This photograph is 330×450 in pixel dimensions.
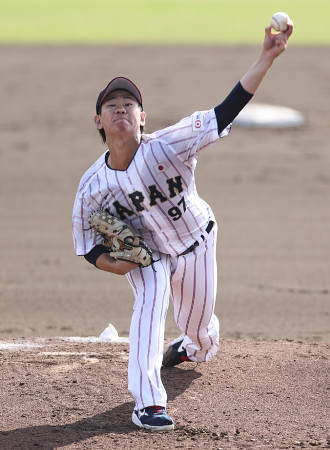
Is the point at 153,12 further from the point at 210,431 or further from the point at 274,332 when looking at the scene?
the point at 210,431

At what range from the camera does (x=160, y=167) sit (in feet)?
Answer: 12.2

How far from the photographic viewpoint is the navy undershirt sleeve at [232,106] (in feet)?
11.6

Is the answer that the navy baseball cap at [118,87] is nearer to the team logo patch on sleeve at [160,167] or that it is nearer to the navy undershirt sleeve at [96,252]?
the team logo patch on sleeve at [160,167]

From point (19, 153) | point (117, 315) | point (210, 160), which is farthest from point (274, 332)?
point (19, 153)

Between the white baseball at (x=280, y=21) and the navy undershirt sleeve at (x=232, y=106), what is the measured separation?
29 centimetres

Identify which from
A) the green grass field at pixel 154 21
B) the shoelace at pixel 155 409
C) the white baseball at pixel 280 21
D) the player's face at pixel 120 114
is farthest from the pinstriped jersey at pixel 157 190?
the green grass field at pixel 154 21

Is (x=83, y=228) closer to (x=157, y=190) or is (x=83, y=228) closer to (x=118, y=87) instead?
(x=157, y=190)

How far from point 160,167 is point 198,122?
0.88ft

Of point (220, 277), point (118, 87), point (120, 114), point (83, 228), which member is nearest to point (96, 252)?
point (83, 228)

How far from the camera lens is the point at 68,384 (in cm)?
416

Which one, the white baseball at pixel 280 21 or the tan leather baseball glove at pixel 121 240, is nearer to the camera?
the white baseball at pixel 280 21

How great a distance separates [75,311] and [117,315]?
1.06ft

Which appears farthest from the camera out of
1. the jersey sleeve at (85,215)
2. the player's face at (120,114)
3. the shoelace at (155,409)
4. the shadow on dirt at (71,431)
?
the jersey sleeve at (85,215)

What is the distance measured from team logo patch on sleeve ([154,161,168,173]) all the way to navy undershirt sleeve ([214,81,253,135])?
303 millimetres
